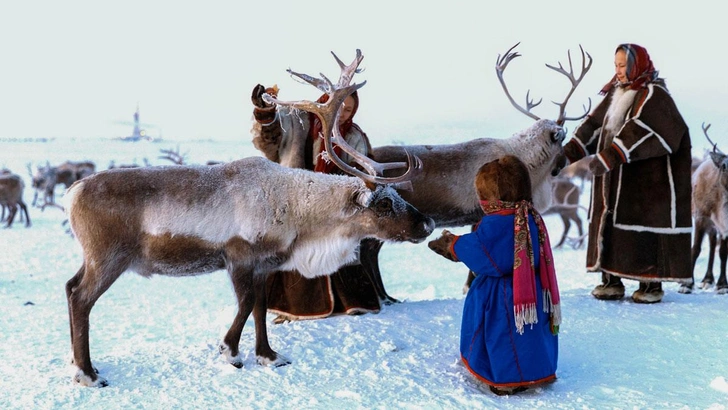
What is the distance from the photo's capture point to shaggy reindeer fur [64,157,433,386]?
149 inches

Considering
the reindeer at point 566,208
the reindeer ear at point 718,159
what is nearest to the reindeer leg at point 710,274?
the reindeer ear at point 718,159

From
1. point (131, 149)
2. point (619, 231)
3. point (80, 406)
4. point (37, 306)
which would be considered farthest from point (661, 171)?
point (131, 149)

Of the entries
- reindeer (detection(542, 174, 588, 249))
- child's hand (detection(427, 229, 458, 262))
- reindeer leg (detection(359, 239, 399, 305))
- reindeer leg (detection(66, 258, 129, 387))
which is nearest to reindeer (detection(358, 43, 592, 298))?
reindeer leg (detection(359, 239, 399, 305))

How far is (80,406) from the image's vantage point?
3420 millimetres

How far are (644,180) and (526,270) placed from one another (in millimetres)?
2521

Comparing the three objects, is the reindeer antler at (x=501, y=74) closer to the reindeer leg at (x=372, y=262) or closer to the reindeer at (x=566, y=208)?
the reindeer leg at (x=372, y=262)

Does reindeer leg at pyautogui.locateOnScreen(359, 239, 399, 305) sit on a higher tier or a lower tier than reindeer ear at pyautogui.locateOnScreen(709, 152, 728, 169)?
lower

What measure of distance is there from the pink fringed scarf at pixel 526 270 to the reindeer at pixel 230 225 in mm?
719

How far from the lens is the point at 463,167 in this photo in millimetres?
5703

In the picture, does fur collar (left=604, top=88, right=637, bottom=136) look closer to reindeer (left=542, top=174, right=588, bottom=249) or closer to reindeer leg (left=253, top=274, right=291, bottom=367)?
reindeer leg (left=253, top=274, right=291, bottom=367)

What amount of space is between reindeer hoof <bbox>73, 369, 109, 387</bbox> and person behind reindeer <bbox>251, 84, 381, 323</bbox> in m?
1.69

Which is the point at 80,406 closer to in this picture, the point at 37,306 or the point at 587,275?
the point at 37,306

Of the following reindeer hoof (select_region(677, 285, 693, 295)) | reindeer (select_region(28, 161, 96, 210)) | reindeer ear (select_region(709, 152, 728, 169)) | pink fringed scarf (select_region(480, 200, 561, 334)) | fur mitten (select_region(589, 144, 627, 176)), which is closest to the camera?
pink fringed scarf (select_region(480, 200, 561, 334))

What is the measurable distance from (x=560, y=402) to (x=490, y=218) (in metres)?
0.96
